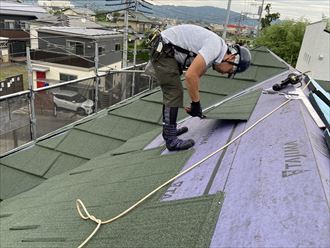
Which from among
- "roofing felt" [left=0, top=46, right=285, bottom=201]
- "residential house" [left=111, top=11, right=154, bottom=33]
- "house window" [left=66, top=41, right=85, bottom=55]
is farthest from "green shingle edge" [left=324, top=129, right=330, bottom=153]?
"house window" [left=66, top=41, right=85, bottom=55]

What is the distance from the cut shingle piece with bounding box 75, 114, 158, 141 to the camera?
5039 millimetres

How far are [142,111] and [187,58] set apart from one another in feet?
9.44

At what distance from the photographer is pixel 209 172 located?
86.5 inches

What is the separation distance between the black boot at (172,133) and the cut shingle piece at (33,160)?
2396mm

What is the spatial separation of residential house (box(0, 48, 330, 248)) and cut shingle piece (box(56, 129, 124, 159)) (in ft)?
2.23

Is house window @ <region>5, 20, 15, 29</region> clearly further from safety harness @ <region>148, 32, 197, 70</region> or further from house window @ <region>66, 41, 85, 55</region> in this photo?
safety harness @ <region>148, 32, 197, 70</region>

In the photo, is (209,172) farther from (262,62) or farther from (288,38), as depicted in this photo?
(288,38)

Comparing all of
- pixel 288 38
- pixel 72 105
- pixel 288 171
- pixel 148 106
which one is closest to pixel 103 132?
pixel 148 106

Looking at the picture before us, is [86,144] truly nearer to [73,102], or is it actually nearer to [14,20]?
[73,102]

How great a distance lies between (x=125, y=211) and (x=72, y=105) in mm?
6322

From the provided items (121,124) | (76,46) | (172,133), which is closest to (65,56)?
(76,46)

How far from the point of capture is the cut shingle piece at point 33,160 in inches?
180

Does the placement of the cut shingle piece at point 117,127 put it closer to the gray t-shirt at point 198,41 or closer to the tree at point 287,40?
the gray t-shirt at point 198,41

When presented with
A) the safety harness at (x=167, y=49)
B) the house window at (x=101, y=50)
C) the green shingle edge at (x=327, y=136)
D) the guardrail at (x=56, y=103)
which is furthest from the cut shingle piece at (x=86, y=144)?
the house window at (x=101, y=50)
